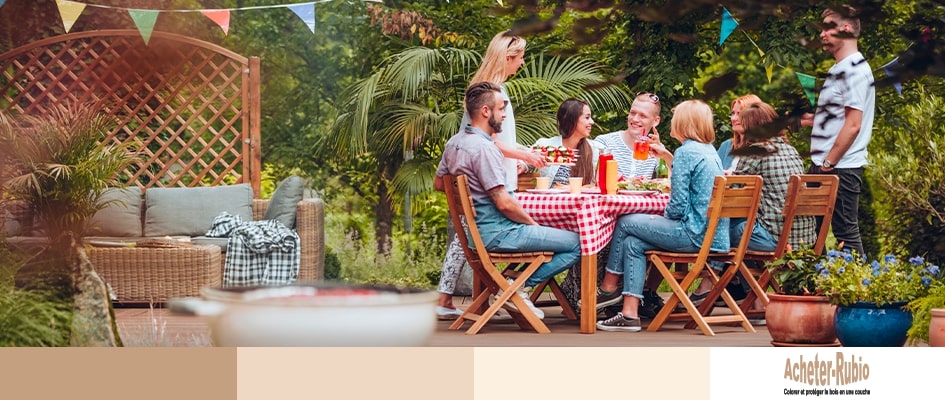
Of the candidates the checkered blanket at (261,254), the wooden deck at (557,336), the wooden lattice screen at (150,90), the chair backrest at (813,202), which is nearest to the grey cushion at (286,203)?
the checkered blanket at (261,254)

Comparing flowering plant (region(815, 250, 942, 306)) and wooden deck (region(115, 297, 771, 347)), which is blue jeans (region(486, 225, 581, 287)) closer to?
wooden deck (region(115, 297, 771, 347))

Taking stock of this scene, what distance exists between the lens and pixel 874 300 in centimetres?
331

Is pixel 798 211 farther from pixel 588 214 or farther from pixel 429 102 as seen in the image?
pixel 429 102

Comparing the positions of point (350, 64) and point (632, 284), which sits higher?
point (350, 64)

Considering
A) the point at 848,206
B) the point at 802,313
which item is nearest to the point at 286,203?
the point at 848,206

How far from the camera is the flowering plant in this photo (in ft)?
10.9

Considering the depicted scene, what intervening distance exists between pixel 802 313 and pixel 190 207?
12.2 feet

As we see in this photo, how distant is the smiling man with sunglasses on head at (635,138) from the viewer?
16.4 feet

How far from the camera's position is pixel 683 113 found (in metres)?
4.23

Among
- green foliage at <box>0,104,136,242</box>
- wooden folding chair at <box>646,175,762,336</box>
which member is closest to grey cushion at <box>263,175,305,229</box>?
green foliage at <box>0,104,136,242</box>

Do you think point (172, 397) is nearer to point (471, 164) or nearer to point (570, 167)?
point (471, 164)

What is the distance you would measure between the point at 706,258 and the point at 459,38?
3.42 meters

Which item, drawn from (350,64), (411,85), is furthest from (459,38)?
(350,64)

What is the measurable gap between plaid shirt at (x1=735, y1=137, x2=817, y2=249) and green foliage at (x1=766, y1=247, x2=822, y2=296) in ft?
2.57
